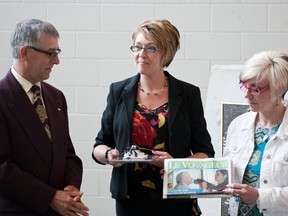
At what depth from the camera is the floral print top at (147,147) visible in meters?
2.51

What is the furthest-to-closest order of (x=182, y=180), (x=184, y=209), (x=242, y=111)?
(x=242, y=111), (x=184, y=209), (x=182, y=180)

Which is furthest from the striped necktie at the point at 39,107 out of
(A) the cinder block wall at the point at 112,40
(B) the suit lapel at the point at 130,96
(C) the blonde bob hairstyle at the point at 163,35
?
(A) the cinder block wall at the point at 112,40

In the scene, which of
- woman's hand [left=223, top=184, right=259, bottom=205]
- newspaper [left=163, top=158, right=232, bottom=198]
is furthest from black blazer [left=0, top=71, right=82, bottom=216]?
woman's hand [left=223, top=184, right=259, bottom=205]

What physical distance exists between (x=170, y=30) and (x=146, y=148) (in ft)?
1.88

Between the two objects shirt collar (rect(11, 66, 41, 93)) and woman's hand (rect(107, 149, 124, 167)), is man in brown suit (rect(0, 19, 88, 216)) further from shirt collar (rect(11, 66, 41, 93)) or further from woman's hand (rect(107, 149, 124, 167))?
woman's hand (rect(107, 149, 124, 167))

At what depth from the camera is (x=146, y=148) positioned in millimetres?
2516

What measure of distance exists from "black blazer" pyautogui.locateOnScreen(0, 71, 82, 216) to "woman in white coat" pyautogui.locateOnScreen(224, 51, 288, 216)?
2.51 feet

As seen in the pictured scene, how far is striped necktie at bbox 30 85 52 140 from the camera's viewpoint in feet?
7.89

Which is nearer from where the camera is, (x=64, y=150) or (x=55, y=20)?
(x=64, y=150)

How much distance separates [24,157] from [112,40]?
5.46ft

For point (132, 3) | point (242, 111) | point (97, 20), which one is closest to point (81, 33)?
point (97, 20)

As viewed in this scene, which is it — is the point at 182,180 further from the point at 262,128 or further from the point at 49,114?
the point at 49,114

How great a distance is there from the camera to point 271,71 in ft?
7.61

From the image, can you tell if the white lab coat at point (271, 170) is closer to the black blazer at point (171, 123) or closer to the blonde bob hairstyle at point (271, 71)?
the blonde bob hairstyle at point (271, 71)
